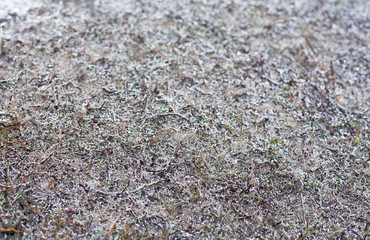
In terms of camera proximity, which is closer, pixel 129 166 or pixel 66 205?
pixel 66 205

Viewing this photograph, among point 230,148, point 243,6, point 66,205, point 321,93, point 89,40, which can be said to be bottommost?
point 66,205

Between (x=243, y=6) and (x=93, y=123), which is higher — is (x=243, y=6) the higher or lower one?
the higher one

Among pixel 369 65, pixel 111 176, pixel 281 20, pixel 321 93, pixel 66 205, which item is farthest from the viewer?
pixel 281 20

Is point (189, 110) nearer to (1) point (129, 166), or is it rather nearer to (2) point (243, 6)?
(1) point (129, 166)

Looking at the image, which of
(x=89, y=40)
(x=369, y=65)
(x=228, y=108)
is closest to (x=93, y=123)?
(x=89, y=40)

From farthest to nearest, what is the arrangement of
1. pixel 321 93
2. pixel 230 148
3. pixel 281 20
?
pixel 281 20 → pixel 321 93 → pixel 230 148

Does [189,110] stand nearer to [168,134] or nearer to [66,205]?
[168,134]
